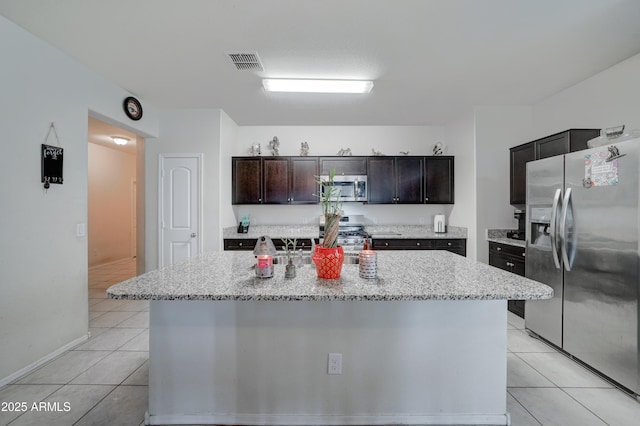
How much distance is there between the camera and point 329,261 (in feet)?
5.31

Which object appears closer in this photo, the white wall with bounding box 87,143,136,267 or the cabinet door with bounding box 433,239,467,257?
the cabinet door with bounding box 433,239,467,257

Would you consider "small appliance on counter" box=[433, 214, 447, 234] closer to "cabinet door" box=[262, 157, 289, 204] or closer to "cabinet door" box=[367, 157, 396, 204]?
"cabinet door" box=[367, 157, 396, 204]

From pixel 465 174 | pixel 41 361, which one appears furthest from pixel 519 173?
pixel 41 361

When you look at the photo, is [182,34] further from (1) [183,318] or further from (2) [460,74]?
(2) [460,74]

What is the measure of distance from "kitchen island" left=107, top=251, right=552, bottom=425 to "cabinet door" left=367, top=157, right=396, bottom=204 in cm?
294

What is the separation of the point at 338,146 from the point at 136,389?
13.2 feet

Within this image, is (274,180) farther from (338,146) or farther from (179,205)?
(179,205)

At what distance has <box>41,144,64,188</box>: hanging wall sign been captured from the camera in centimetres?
235

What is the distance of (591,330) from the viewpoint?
2.18 meters

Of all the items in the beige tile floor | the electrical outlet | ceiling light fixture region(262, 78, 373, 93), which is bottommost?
the beige tile floor

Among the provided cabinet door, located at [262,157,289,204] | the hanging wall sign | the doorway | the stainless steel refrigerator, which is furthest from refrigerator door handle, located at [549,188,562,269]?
the doorway

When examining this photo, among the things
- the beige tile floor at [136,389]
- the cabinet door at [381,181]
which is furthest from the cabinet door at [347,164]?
the beige tile floor at [136,389]

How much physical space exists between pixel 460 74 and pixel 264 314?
2.99 meters

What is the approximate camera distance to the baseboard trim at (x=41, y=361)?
207cm
